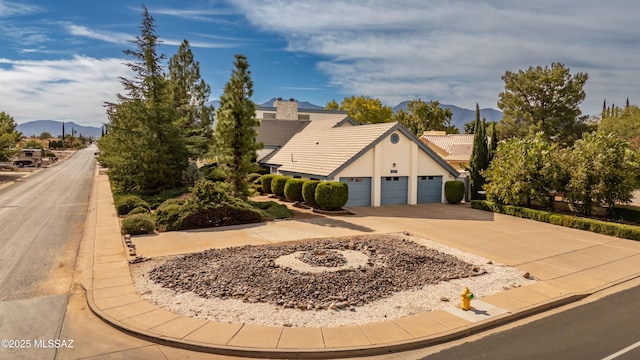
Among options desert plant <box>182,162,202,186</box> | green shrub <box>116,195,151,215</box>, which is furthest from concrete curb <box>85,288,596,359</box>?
desert plant <box>182,162,202,186</box>

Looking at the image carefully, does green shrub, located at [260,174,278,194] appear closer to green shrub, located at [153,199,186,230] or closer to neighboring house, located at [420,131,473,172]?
green shrub, located at [153,199,186,230]

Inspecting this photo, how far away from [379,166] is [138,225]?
51.1 ft

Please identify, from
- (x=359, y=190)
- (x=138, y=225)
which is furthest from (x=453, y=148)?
(x=138, y=225)

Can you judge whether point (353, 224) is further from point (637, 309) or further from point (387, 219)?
point (637, 309)

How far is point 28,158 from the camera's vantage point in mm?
56156

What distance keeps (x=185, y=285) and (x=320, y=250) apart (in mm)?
5345

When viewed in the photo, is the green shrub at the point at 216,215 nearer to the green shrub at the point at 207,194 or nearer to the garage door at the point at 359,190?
the green shrub at the point at 207,194

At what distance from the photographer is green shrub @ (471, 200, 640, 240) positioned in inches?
703

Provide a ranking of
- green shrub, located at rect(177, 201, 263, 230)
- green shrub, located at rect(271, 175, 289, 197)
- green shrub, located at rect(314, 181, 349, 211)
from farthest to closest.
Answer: green shrub, located at rect(271, 175, 289, 197) < green shrub, located at rect(314, 181, 349, 211) < green shrub, located at rect(177, 201, 263, 230)

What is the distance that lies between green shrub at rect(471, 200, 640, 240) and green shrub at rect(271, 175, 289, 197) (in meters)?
13.8

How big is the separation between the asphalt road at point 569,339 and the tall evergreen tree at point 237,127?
18.4 meters

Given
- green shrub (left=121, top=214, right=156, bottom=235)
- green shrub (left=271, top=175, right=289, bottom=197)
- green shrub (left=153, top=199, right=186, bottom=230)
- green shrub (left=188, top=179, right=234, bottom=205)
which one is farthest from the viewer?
green shrub (left=271, top=175, right=289, bottom=197)

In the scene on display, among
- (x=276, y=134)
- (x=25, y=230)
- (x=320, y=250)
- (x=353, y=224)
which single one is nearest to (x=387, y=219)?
(x=353, y=224)

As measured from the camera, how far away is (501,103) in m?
51.2
